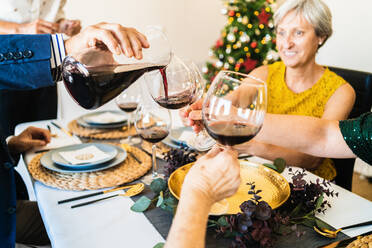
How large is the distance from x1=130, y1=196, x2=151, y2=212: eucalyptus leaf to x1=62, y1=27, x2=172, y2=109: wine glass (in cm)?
30

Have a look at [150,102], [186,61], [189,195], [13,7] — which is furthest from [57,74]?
[13,7]

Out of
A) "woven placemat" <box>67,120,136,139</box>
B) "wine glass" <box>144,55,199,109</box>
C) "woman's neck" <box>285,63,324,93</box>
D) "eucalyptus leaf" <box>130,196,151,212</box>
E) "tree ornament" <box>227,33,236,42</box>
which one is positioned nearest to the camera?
"eucalyptus leaf" <box>130,196,151,212</box>

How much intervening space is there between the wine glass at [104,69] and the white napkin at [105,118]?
767 mm

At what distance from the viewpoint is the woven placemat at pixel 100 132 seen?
1611 mm

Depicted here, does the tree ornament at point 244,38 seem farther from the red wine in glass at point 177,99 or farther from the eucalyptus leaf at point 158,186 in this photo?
the eucalyptus leaf at point 158,186

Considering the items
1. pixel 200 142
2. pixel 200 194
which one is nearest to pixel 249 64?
pixel 200 142

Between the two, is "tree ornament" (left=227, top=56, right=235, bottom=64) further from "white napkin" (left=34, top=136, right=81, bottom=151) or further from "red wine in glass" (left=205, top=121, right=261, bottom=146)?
"red wine in glass" (left=205, top=121, right=261, bottom=146)

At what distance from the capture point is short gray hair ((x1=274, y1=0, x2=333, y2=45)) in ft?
5.62

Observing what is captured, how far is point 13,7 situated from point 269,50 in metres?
2.52

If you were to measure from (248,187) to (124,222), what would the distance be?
39 centimetres

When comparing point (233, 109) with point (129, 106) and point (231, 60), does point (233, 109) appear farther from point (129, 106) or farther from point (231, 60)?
point (231, 60)

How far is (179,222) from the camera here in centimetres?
61

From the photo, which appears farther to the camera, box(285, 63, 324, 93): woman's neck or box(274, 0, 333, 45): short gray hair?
box(285, 63, 324, 93): woman's neck

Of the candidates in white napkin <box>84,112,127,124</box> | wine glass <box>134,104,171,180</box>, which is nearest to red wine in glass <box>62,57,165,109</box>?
wine glass <box>134,104,171,180</box>
